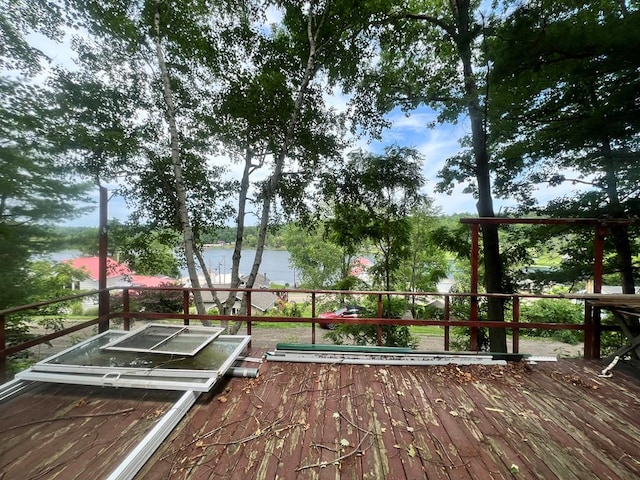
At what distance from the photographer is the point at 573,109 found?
15.4ft

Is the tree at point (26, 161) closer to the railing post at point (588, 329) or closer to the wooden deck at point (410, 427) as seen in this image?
the wooden deck at point (410, 427)

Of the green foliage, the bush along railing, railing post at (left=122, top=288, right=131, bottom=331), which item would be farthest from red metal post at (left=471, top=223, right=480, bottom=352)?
the green foliage

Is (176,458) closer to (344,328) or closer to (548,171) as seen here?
(344,328)

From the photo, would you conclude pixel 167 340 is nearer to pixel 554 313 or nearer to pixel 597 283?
pixel 597 283

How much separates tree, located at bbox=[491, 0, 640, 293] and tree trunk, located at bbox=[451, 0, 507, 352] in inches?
15.2

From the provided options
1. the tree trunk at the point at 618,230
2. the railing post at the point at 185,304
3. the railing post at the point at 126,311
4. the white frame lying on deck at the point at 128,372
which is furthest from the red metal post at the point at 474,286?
the railing post at the point at 126,311

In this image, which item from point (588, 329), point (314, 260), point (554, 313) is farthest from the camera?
point (314, 260)

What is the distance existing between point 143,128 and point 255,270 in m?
3.60

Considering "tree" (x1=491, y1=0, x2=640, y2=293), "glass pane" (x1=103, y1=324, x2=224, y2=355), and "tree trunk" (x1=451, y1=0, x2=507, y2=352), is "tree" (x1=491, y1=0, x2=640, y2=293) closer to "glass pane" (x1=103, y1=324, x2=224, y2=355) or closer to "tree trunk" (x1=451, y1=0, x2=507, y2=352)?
"tree trunk" (x1=451, y1=0, x2=507, y2=352)

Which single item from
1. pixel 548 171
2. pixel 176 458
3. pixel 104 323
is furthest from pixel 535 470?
pixel 548 171

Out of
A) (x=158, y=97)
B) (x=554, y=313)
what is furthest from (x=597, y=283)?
(x=554, y=313)

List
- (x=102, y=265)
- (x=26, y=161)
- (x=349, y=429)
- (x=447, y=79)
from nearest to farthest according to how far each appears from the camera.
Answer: (x=349, y=429) < (x=102, y=265) < (x=26, y=161) < (x=447, y=79)

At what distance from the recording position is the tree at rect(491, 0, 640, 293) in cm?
385

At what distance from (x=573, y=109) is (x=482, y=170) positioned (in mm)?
1696
